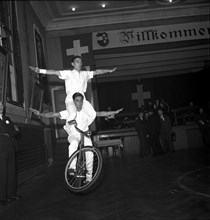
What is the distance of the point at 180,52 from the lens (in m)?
13.8

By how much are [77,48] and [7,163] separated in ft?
23.7

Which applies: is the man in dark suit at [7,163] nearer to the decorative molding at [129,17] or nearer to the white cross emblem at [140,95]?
the decorative molding at [129,17]

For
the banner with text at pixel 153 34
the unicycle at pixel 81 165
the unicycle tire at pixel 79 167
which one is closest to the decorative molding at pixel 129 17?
the banner with text at pixel 153 34

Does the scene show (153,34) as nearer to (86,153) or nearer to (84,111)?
(84,111)

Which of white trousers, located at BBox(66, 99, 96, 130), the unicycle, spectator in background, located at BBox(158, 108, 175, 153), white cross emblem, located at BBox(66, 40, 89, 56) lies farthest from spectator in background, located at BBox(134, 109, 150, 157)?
the unicycle

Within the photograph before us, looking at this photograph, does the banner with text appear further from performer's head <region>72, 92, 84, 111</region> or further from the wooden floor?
performer's head <region>72, 92, 84, 111</region>

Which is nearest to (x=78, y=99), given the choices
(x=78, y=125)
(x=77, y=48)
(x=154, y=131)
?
(x=78, y=125)

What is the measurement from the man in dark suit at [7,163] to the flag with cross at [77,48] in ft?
22.0

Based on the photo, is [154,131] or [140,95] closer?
[154,131]

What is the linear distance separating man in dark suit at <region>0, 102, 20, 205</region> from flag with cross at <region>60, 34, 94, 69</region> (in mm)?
6718

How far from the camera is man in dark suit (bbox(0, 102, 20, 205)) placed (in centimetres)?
379

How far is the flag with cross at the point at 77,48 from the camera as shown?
10445mm

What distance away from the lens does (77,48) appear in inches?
415

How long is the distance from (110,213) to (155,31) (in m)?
8.57
